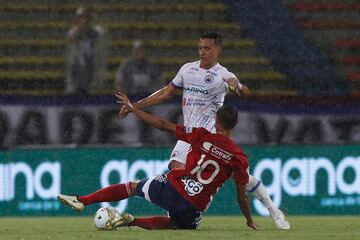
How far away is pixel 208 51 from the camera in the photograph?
499 inches

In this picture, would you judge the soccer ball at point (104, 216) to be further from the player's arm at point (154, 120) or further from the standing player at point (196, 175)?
the player's arm at point (154, 120)

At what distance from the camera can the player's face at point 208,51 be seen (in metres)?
12.7

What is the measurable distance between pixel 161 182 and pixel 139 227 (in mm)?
664

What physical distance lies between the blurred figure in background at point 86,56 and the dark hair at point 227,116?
22.8ft

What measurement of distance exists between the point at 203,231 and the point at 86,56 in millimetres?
7135

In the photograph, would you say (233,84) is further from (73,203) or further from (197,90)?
(73,203)

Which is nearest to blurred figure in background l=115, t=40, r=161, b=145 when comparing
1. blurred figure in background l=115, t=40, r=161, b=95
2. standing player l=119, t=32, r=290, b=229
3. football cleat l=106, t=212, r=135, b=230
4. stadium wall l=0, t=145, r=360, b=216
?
blurred figure in background l=115, t=40, r=161, b=95

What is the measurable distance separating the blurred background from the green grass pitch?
1572 millimetres

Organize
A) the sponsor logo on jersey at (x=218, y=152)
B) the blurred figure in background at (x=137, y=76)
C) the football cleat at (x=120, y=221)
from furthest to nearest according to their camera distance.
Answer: the blurred figure in background at (x=137, y=76) < the football cleat at (x=120, y=221) < the sponsor logo on jersey at (x=218, y=152)

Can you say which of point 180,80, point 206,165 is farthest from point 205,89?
point 206,165

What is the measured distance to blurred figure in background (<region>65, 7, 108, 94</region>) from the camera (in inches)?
730

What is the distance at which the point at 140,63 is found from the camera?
1844cm

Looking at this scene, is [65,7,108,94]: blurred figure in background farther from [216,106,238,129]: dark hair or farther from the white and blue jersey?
[216,106,238,129]: dark hair

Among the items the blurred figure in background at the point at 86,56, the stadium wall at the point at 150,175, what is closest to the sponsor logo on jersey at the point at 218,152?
the stadium wall at the point at 150,175
